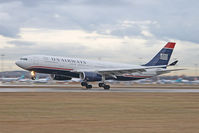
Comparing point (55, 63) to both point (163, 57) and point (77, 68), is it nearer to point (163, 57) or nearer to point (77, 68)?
point (77, 68)

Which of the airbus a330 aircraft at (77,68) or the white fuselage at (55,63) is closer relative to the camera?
the white fuselage at (55,63)

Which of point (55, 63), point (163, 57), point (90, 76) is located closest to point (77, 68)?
point (90, 76)

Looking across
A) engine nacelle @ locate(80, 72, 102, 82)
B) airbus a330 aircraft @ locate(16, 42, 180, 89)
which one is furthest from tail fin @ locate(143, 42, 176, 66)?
engine nacelle @ locate(80, 72, 102, 82)

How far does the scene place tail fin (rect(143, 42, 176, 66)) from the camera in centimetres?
6411

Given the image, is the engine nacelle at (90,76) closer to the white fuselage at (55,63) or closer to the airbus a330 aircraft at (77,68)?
the airbus a330 aircraft at (77,68)

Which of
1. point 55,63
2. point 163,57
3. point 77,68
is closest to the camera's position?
point 55,63

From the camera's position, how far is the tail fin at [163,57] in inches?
2524

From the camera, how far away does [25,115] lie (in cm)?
1811

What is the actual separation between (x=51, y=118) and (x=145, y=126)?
5.08 m

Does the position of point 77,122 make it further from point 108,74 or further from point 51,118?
point 108,74

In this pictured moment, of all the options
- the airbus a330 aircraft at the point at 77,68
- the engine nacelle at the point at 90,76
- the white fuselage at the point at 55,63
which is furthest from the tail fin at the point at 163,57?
the engine nacelle at the point at 90,76

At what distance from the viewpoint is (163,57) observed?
2532 inches

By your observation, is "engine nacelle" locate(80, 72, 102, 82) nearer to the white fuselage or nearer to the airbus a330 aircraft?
the airbus a330 aircraft

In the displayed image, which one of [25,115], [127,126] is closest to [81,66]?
[25,115]
